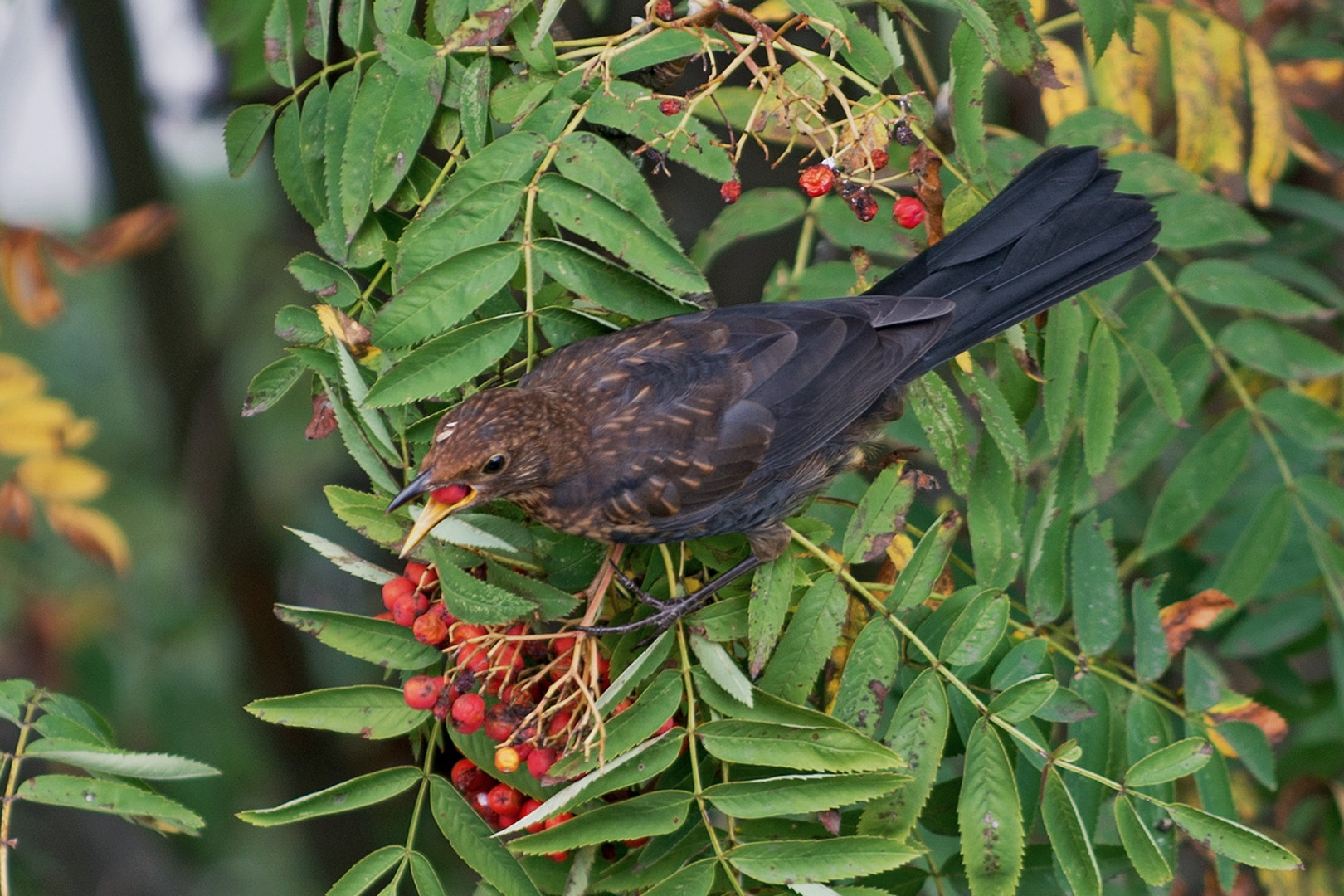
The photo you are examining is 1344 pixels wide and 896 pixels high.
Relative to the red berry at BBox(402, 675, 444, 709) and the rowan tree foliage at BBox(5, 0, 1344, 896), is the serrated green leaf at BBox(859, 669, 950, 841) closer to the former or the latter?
the rowan tree foliage at BBox(5, 0, 1344, 896)

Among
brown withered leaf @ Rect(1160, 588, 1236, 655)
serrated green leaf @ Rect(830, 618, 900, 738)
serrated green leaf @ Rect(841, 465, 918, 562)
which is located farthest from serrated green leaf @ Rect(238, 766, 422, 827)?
brown withered leaf @ Rect(1160, 588, 1236, 655)

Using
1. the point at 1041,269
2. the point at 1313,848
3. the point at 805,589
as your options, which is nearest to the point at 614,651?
the point at 805,589

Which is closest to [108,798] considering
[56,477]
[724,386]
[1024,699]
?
[724,386]

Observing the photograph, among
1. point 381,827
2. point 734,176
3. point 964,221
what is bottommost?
point 381,827

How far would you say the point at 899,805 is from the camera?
78.0 inches

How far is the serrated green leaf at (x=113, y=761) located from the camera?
1.90 meters

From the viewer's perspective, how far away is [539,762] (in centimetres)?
197

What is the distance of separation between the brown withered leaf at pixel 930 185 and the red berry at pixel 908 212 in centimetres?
1

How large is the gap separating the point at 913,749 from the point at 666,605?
18.5 inches

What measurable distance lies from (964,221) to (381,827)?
416 centimetres

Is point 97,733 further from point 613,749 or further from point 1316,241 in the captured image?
point 1316,241

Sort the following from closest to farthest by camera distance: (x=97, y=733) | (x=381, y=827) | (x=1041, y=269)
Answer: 1. (x=97, y=733)
2. (x=1041, y=269)
3. (x=381, y=827)

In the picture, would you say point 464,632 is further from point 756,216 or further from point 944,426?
point 756,216

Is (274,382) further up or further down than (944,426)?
further up
